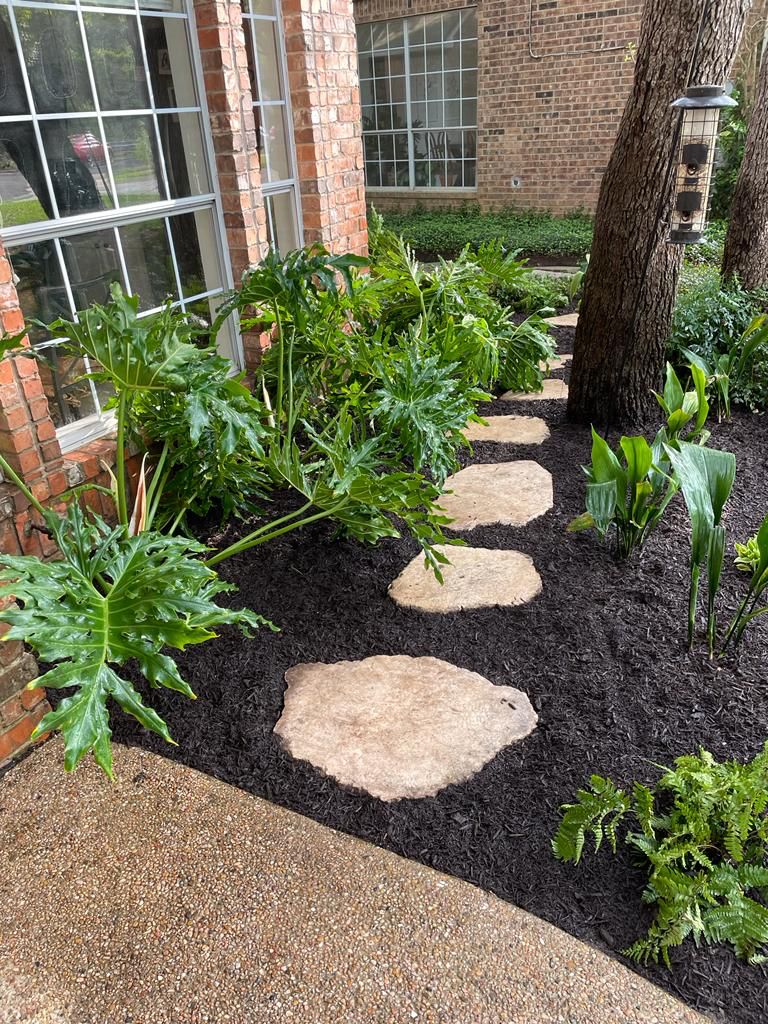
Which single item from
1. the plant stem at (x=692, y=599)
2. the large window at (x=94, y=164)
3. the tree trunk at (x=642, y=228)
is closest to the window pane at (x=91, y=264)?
the large window at (x=94, y=164)

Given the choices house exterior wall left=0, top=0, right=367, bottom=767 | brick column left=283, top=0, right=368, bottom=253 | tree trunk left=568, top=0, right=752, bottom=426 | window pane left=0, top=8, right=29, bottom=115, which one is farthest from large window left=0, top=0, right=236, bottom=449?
tree trunk left=568, top=0, right=752, bottom=426

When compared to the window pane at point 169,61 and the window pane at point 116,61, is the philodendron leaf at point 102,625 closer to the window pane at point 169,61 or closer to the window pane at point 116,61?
the window pane at point 116,61

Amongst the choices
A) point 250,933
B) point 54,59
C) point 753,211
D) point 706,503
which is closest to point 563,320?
point 753,211

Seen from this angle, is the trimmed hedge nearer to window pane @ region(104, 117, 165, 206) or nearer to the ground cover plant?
window pane @ region(104, 117, 165, 206)

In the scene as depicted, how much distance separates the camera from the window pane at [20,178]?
2.43m

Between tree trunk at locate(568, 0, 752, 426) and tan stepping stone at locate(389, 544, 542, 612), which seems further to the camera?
tree trunk at locate(568, 0, 752, 426)

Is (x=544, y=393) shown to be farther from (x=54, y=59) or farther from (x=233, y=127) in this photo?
(x=54, y=59)

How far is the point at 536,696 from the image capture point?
211 centimetres

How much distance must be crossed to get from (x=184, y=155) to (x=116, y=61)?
451 mm

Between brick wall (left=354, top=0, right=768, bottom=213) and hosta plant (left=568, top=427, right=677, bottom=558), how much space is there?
790 centimetres

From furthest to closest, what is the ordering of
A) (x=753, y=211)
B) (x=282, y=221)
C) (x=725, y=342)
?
(x=753, y=211), (x=725, y=342), (x=282, y=221)

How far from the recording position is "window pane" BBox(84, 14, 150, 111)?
267 cm

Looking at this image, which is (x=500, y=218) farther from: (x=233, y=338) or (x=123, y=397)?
(x=123, y=397)

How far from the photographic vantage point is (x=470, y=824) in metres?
1.74
